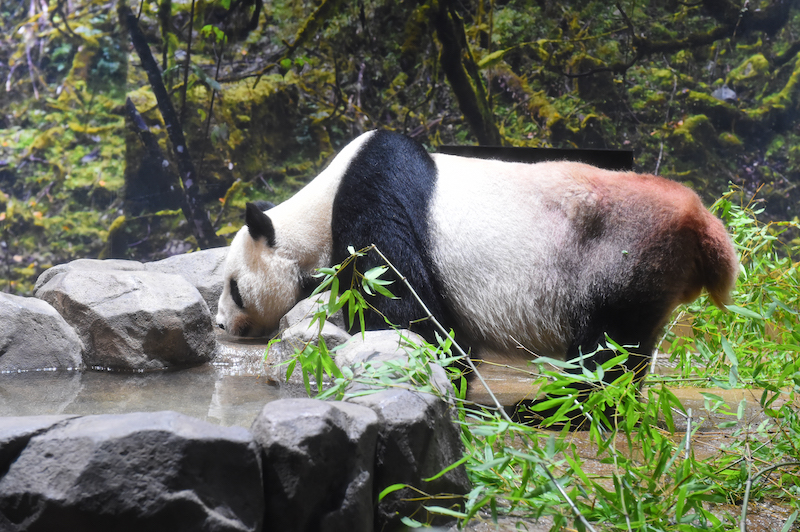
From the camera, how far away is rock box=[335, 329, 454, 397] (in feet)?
4.91

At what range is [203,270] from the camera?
12.4 feet

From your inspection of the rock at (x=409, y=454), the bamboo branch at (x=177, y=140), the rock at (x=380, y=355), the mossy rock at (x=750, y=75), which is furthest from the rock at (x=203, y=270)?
the mossy rock at (x=750, y=75)

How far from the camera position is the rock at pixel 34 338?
2.41 meters

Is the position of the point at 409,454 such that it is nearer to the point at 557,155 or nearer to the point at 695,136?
the point at 557,155

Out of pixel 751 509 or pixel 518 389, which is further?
pixel 518 389

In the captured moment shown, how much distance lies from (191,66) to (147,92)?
1.61 feet

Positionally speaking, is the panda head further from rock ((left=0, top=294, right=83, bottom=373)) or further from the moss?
the moss

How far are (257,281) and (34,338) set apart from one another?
1016 mm

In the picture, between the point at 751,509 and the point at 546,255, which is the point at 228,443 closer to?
the point at 751,509

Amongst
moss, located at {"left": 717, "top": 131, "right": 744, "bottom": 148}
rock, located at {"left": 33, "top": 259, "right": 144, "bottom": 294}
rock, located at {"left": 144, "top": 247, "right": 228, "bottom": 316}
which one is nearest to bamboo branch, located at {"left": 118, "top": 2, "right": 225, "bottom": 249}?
rock, located at {"left": 144, "top": 247, "right": 228, "bottom": 316}

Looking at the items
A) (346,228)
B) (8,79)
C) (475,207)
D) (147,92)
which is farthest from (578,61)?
(8,79)

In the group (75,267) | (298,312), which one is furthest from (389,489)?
(75,267)

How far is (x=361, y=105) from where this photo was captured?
17.4 feet

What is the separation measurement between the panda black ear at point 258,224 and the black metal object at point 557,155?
1415mm
